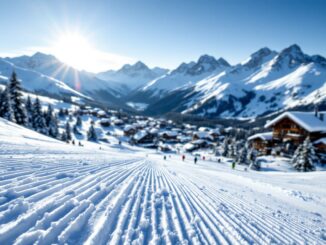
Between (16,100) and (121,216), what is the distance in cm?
4142

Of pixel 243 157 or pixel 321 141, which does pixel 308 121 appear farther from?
pixel 243 157

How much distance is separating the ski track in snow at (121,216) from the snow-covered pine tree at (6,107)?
3256 cm

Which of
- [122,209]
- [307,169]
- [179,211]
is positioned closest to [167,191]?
[179,211]

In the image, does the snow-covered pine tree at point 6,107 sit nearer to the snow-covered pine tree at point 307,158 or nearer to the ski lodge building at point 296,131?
the snow-covered pine tree at point 307,158

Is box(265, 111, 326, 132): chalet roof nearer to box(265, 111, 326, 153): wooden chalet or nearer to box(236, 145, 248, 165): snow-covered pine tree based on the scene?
box(265, 111, 326, 153): wooden chalet

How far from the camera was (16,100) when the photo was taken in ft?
122

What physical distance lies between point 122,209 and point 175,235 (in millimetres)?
1767

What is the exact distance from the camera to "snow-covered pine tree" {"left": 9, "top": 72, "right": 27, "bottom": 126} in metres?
36.8

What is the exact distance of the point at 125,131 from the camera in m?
92.9

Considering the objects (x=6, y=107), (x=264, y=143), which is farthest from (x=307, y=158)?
(x=6, y=107)

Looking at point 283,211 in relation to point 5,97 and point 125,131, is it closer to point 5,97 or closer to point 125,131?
point 5,97

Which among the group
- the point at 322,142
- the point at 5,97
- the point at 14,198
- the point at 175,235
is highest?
the point at 5,97

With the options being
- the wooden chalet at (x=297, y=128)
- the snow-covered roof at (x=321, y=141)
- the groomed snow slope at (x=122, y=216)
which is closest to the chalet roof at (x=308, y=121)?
the wooden chalet at (x=297, y=128)

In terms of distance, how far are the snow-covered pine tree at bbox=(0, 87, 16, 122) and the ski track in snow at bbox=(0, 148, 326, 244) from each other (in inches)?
1282
